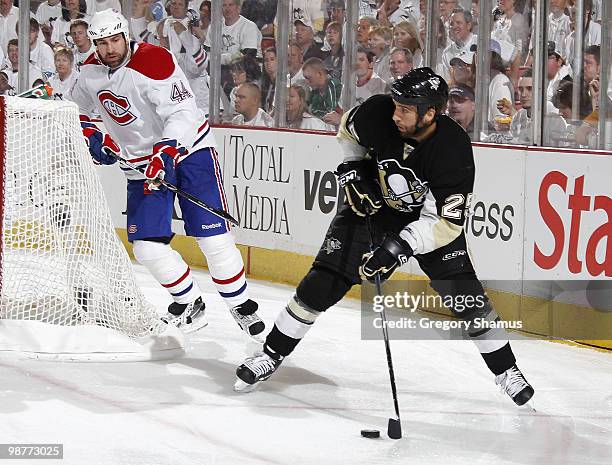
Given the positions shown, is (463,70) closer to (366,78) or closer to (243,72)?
(366,78)

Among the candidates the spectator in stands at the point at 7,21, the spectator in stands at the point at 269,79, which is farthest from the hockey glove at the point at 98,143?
the spectator in stands at the point at 7,21

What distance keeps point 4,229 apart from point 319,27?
2.83 metres

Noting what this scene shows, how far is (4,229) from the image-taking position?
4754 mm

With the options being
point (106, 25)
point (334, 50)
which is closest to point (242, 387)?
point (106, 25)

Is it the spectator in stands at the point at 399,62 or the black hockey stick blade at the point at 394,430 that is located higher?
the spectator in stands at the point at 399,62

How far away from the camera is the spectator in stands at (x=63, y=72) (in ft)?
29.5

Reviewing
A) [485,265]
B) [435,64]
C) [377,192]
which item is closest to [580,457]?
[377,192]

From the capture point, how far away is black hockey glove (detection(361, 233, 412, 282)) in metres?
3.72

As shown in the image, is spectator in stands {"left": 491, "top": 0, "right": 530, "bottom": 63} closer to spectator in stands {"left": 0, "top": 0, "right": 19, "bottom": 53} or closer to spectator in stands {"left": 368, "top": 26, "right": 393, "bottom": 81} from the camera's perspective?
spectator in stands {"left": 368, "top": 26, "right": 393, "bottom": 81}

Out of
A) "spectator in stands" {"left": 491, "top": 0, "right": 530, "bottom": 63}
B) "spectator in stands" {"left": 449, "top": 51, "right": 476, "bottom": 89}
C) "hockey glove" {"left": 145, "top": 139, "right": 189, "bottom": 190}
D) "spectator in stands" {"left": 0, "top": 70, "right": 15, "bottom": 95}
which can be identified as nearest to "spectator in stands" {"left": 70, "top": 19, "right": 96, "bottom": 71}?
"spectator in stands" {"left": 0, "top": 70, "right": 15, "bottom": 95}

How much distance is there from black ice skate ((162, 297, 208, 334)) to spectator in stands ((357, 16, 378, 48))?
2.19 metres

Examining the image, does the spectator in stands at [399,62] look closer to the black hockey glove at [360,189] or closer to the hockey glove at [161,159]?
the hockey glove at [161,159]

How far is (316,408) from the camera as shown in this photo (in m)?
3.97

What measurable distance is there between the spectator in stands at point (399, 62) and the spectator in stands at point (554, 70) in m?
1.08
